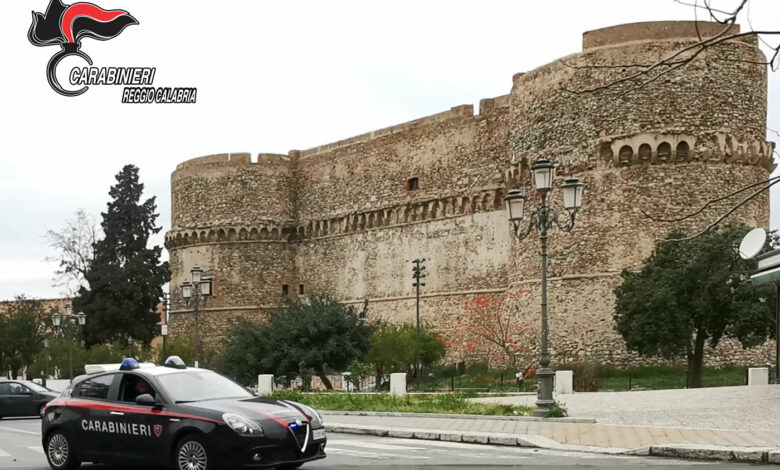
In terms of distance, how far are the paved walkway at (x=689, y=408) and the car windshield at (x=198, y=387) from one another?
23.3ft

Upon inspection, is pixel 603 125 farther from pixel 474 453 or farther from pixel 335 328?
pixel 474 453

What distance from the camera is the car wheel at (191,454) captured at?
401 inches

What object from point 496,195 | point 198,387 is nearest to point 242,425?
point 198,387

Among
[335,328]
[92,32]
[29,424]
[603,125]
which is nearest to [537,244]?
[603,125]

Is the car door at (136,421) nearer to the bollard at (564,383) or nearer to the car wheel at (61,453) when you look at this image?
the car wheel at (61,453)

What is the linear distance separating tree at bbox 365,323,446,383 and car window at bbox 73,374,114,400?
24.3 m

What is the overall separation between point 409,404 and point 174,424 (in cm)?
1150

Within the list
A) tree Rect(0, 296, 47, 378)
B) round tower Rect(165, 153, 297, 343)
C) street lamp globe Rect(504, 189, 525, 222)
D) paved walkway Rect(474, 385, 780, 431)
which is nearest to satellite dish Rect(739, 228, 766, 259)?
paved walkway Rect(474, 385, 780, 431)

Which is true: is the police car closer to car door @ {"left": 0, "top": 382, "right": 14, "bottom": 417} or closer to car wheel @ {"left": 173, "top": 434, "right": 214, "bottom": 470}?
car wheel @ {"left": 173, "top": 434, "right": 214, "bottom": 470}

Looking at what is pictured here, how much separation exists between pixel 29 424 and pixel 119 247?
35961 millimetres

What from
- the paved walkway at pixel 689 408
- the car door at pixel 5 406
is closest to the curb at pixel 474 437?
the paved walkway at pixel 689 408

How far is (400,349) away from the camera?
131ft

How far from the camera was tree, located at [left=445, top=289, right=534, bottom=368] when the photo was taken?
39906 mm

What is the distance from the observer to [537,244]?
38969 mm
